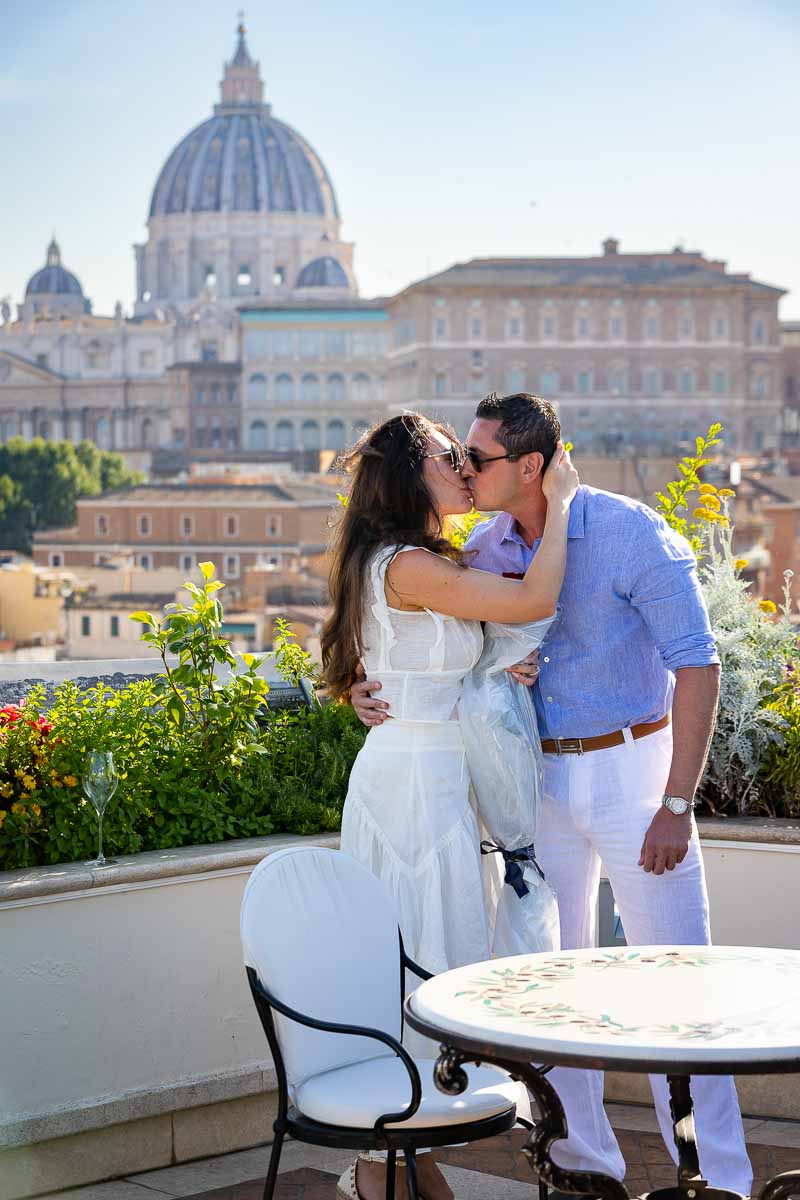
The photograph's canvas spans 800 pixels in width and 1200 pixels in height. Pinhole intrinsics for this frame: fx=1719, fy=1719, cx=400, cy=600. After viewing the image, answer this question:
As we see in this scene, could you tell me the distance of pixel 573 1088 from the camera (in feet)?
6.63

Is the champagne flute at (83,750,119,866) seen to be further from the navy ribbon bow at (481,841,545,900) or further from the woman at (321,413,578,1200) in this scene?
the navy ribbon bow at (481,841,545,900)

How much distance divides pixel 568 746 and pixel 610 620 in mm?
153

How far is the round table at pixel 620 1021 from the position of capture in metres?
1.39

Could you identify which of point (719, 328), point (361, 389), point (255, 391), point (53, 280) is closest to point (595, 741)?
point (719, 328)

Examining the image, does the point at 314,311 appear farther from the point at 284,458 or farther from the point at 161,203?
the point at 161,203

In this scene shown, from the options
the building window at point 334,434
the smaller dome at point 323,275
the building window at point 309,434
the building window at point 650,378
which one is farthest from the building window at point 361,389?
the smaller dome at point 323,275

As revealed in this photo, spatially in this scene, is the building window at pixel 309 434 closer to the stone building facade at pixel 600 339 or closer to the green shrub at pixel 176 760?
the stone building facade at pixel 600 339

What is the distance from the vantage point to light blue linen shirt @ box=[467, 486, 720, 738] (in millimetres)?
1928

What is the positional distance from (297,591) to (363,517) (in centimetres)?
3407

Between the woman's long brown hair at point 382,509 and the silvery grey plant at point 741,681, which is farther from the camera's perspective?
the silvery grey plant at point 741,681

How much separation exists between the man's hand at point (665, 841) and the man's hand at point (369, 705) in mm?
324

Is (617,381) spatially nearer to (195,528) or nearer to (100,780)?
(195,528)

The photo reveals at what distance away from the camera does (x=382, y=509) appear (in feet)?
6.22

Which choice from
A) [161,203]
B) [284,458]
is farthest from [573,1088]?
[161,203]
